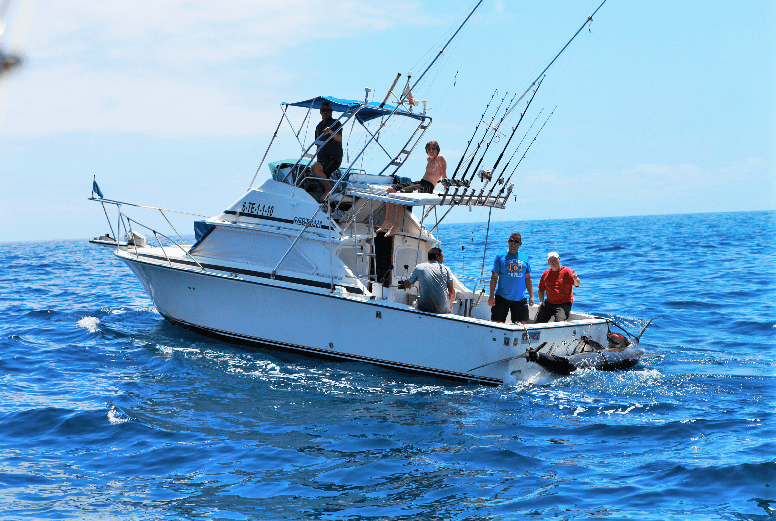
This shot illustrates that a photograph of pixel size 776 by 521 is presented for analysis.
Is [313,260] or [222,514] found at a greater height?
[313,260]

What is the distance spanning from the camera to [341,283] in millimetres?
10469

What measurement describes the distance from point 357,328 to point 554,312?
3188 millimetres

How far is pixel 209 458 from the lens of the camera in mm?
6824

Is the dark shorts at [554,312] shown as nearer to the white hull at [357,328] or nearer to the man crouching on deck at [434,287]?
the white hull at [357,328]

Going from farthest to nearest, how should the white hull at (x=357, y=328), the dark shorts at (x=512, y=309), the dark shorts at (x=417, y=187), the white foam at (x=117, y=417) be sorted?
the dark shorts at (x=417, y=187) → the dark shorts at (x=512, y=309) → the white hull at (x=357, y=328) → the white foam at (x=117, y=417)

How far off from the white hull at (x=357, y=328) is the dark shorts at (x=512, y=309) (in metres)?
0.74

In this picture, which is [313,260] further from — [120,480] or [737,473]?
[737,473]

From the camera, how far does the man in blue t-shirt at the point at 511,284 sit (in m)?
10.0

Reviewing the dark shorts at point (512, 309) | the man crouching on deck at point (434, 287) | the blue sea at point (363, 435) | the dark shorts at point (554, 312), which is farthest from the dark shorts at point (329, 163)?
the dark shorts at point (554, 312)

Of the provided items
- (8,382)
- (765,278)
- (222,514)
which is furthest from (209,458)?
(765,278)

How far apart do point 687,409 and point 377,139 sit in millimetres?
6942

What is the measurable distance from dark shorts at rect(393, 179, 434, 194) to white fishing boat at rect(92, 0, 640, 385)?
0.29 metres

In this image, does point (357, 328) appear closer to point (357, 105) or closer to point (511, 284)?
point (511, 284)

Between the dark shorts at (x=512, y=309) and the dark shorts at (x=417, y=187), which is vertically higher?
the dark shorts at (x=417, y=187)
